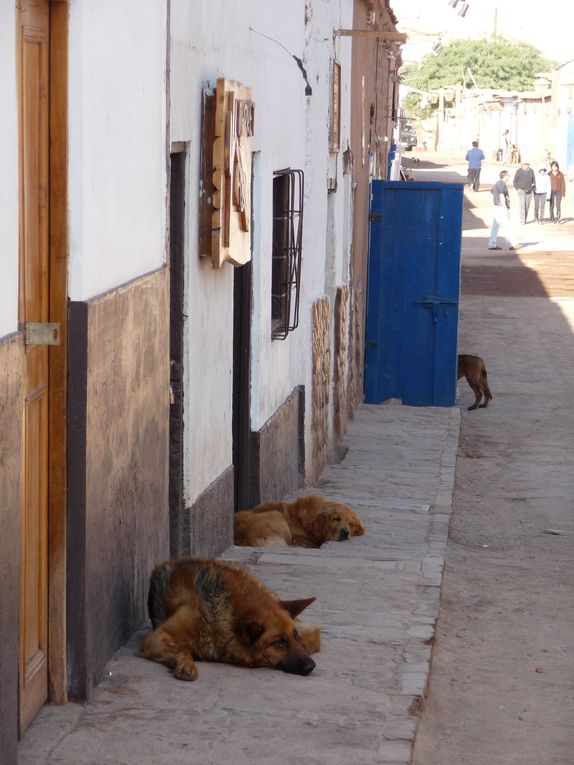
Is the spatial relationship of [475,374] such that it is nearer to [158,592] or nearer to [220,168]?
[220,168]

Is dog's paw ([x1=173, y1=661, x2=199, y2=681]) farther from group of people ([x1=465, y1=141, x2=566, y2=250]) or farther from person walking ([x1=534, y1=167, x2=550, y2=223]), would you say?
person walking ([x1=534, y1=167, x2=550, y2=223])

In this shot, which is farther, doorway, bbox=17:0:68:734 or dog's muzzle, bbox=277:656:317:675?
dog's muzzle, bbox=277:656:317:675

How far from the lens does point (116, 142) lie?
16.0 ft

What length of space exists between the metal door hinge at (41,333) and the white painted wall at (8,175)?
0.83 ft

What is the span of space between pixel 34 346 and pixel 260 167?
4.38 m

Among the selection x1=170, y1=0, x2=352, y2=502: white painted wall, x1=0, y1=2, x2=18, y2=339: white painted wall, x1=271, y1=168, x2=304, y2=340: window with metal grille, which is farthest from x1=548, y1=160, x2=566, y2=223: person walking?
x1=0, y1=2, x2=18, y2=339: white painted wall

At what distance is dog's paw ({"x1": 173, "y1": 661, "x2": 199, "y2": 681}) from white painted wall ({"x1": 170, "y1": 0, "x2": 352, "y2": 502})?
1.68m

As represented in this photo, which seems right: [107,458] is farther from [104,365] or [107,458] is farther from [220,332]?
[220,332]

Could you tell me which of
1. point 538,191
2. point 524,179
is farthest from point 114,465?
point 538,191

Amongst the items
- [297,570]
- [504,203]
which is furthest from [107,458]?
[504,203]

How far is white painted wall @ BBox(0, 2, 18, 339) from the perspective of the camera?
3701 mm

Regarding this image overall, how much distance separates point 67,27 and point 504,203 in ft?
106

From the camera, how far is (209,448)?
712 centimetres

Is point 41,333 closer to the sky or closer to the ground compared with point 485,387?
closer to the sky
